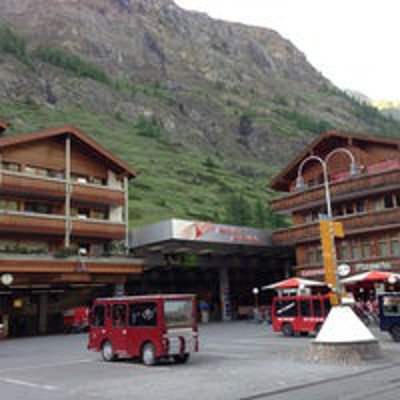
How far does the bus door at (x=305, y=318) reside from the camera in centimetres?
3111

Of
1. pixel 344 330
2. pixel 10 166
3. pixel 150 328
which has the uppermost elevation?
pixel 10 166

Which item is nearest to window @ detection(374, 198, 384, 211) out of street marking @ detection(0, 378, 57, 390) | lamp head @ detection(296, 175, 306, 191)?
lamp head @ detection(296, 175, 306, 191)

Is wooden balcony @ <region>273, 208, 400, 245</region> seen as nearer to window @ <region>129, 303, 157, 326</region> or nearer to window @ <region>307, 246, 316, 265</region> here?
window @ <region>307, 246, 316, 265</region>

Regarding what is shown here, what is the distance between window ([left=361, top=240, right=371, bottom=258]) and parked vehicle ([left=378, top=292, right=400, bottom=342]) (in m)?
19.1

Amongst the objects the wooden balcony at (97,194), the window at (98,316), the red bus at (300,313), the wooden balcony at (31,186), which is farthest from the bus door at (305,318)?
the wooden balcony at (31,186)

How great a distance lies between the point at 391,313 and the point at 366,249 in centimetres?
1976

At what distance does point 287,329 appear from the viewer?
32.3 meters

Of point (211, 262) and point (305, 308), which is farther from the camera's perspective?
point (211, 262)

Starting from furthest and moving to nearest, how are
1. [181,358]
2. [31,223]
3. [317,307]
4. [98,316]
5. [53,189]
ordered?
[53,189] → [31,223] → [317,307] → [98,316] → [181,358]

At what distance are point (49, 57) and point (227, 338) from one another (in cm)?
15666

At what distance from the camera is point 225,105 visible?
198 m

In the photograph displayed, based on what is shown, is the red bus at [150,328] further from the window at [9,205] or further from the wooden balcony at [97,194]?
the wooden balcony at [97,194]

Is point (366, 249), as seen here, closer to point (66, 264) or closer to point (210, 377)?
point (66, 264)

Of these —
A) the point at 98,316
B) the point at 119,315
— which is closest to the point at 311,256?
the point at 98,316
